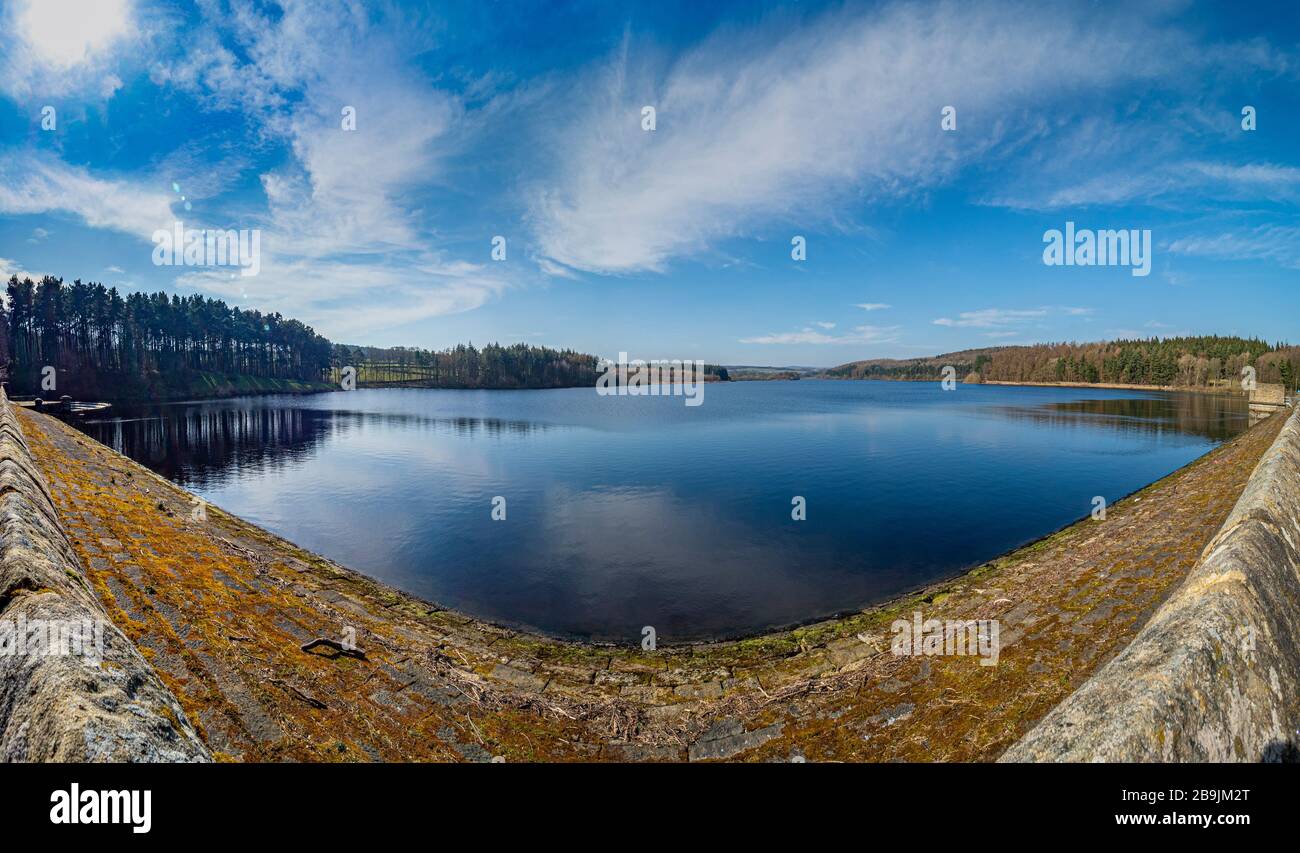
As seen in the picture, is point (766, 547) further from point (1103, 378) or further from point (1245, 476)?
point (1103, 378)

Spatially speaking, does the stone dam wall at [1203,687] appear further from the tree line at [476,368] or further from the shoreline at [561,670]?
the tree line at [476,368]

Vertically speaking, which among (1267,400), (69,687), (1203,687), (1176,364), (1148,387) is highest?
(1176,364)

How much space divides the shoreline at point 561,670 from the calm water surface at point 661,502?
8.95 feet

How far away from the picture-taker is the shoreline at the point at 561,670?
468 cm

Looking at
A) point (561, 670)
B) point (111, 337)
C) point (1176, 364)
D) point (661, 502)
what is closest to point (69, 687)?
point (561, 670)

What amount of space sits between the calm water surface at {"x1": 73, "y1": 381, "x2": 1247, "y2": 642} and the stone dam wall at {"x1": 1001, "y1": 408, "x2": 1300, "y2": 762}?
8195 millimetres

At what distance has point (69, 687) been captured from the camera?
8.34ft

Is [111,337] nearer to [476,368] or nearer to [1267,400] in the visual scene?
[476,368]

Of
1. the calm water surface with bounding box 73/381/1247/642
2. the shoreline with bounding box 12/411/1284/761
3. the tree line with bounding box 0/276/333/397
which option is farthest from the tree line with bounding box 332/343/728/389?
the shoreline with bounding box 12/411/1284/761

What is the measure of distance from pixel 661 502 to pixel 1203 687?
1916cm

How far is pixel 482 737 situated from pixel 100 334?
114187 millimetres

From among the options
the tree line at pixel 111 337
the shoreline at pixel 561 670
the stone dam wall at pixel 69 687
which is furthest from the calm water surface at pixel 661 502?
the tree line at pixel 111 337

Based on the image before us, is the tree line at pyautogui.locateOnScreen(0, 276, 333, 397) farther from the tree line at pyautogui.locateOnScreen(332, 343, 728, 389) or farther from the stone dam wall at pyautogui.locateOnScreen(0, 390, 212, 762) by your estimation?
the stone dam wall at pyautogui.locateOnScreen(0, 390, 212, 762)

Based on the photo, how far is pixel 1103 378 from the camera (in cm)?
14325
